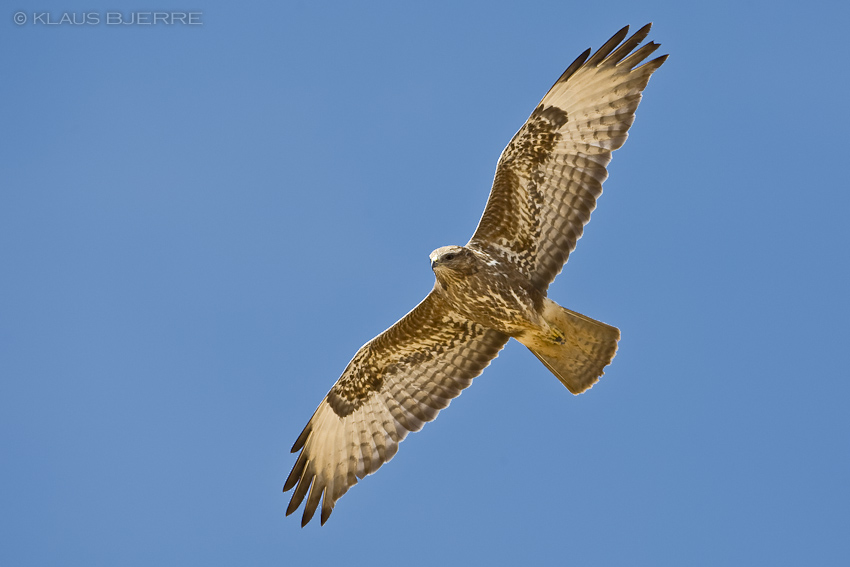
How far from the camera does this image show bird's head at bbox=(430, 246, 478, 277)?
33.5 ft

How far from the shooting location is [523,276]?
1070cm

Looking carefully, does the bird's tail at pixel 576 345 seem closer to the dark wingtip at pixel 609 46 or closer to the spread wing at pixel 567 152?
the spread wing at pixel 567 152

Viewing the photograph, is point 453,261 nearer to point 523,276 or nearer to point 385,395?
point 523,276

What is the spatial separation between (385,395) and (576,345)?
87.4 inches

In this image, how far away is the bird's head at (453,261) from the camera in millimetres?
10203

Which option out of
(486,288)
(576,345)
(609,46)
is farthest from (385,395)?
(609,46)

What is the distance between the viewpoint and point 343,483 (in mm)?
11117

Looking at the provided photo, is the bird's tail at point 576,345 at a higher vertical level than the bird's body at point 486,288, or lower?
lower

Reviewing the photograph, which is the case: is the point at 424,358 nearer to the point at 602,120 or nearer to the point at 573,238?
the point at 573,238

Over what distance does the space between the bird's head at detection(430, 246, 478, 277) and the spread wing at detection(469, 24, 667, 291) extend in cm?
50

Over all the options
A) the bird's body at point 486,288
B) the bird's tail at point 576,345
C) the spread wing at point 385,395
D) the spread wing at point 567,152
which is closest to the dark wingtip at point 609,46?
the spread wing at point 567,152

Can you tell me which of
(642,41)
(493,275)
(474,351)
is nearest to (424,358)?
(474,351)

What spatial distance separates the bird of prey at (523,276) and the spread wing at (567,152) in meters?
0.01

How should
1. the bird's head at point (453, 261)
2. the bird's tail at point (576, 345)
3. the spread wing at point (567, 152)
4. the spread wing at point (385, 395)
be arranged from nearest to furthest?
1. the bird's head at point (453, 261)
2. the bird's tail at point (576, 345)
3. the spread wing at point (567, 152)
4. the spread wing at point (385, 395)
